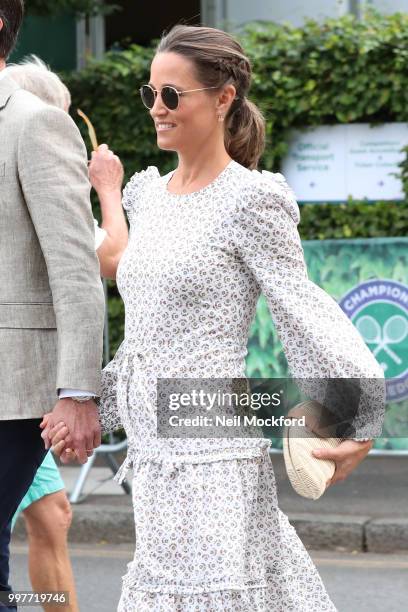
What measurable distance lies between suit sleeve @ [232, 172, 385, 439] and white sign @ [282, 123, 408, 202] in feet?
18.0

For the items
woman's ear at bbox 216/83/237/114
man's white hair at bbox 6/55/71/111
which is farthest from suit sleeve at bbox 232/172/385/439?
man's white hair at bbox 6/55/71/111

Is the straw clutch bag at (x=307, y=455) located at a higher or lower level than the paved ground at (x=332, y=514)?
higher

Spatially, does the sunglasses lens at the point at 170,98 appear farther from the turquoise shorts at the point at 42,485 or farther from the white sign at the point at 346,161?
the white sign at the point at 346,161

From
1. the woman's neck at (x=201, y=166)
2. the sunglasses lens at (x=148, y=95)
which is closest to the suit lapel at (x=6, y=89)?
the sunglasses lens at (x=148, y=95)

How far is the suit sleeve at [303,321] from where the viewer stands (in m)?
2.80

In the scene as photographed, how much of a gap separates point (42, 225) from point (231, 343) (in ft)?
1.70

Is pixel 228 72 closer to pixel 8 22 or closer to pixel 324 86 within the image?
pixel 8 22

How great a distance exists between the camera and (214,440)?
2863 millimetres

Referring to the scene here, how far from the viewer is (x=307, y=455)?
8.95 feet

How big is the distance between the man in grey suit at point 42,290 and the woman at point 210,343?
3.5 inches

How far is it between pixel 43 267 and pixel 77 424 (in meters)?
0.38

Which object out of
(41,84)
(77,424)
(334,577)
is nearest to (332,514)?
(334,577)

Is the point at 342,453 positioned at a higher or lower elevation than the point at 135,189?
lower

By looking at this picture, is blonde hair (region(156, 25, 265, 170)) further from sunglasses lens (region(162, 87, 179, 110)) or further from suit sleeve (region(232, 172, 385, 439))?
suit sleeve (region(232, 172, 385, 439))
